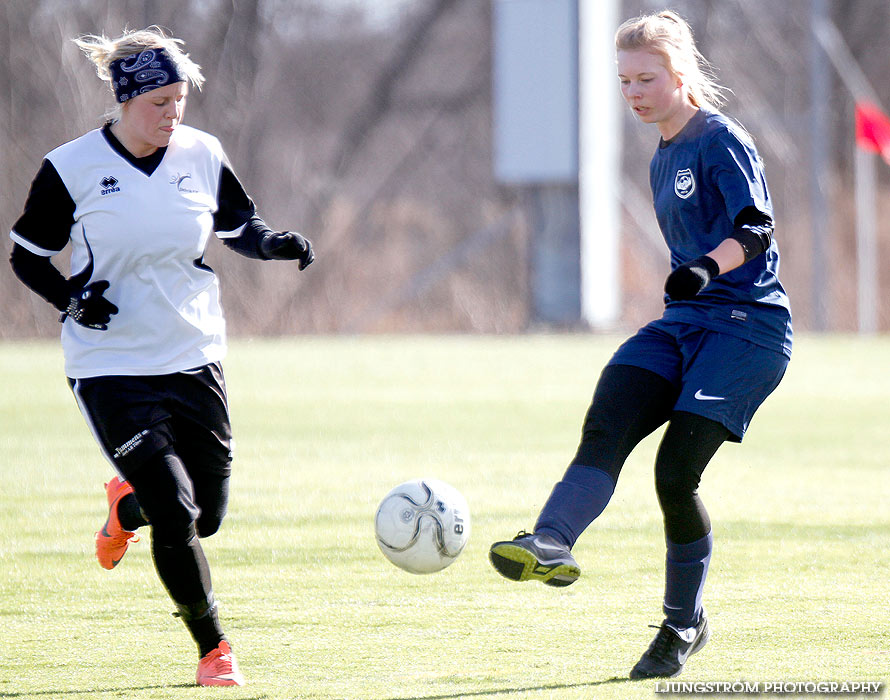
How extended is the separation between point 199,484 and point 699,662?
1676 millimetres

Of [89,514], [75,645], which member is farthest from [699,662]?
[89,514]

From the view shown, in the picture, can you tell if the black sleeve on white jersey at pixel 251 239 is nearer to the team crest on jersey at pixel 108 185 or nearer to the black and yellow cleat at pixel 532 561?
the team crest on jersey at pixel 108 185

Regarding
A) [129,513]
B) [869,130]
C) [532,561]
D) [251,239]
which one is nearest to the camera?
[532,561]

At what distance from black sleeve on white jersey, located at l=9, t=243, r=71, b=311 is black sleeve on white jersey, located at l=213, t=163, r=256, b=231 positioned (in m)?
0.58

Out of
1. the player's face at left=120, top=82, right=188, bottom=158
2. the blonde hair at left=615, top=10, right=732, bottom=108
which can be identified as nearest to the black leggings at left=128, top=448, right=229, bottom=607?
the player's face at left=120, top=82, right=188, bottom=158

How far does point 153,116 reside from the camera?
4.52 metres

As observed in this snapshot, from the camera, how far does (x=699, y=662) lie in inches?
179

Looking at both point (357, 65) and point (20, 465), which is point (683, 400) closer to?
point (20, 465)

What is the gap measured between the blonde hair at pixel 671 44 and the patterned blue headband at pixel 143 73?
54.2 inches

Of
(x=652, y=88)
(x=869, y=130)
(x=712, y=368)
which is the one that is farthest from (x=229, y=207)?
(x=869, y=130)

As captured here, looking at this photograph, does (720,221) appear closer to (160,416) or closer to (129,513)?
(160,416)

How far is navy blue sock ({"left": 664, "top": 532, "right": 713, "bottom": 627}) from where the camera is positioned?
4484 mm

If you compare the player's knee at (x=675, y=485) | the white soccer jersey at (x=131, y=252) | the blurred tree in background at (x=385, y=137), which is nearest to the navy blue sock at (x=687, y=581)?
the player's knee at (x=675, y=485)

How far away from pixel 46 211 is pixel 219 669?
149 cm
